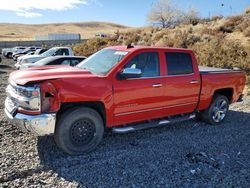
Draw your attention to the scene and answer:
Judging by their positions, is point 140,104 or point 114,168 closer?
point 114,168

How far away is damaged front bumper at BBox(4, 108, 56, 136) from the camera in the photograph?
15.7 feet

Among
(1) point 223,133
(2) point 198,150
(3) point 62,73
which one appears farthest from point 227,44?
(3) point 62,73

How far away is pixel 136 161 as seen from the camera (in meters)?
5.09

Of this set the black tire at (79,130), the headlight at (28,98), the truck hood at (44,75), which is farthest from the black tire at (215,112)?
the headlight at (28,98)

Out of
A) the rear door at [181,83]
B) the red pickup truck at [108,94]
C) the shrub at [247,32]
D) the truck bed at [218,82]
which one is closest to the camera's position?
the red pickup truck at [108,94]

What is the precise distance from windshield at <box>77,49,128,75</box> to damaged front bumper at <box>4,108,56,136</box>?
1347 mm

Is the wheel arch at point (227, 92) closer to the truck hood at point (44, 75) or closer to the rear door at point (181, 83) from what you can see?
the rear door at point (181, 83)

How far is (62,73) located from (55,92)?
0.55 meters

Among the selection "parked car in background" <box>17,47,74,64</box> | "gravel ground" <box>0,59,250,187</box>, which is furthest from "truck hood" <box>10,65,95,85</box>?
"parked car in background" <box>17,47,74,64</box>

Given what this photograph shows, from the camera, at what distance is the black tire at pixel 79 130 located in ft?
16.6

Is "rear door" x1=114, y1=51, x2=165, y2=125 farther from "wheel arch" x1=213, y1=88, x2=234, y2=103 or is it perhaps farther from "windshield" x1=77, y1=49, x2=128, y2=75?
"wheel arch" x1=213, y1=88, x2=234, y2=103

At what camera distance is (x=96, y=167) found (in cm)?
482

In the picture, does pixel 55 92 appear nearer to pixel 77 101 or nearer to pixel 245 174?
pixel 77 101

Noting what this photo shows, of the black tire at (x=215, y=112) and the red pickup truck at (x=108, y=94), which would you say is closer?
the red pickup truck at (x=108, y=94)
